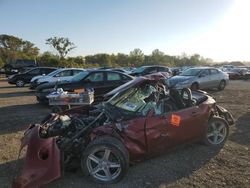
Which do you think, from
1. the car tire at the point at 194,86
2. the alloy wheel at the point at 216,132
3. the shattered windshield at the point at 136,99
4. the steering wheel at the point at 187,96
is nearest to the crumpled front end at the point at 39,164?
the shattered windshield at the point at 136,99

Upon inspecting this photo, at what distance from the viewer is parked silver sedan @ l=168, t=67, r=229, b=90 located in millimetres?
18922

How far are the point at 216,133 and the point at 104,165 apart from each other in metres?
2.87

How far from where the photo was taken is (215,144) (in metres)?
7.00

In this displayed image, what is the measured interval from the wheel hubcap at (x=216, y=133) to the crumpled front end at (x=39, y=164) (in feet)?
11.0

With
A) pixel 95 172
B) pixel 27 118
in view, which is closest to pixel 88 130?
pixel 95 172

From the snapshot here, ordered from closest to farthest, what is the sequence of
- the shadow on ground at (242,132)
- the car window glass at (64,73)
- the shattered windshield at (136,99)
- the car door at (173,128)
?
the car door at (173,128)
the shattered windshield at (136,99)
the shadow on ground at (242,132)
the car window glass at (64,73)

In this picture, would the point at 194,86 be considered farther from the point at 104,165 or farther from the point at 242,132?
the point at 104,165

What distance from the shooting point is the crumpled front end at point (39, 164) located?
477 cm

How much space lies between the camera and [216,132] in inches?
277

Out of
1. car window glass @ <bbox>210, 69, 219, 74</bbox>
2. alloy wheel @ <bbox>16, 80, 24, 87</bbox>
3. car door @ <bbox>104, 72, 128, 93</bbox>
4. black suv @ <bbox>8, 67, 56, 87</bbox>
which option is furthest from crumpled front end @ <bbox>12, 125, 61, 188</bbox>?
alloy wheel @ <bbox>16, 80, 24, 87</bbox>

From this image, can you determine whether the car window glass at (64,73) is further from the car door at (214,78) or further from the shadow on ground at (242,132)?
the shadow on ground at (242,132)

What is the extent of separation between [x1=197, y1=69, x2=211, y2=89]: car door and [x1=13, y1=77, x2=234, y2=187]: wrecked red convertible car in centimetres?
1267

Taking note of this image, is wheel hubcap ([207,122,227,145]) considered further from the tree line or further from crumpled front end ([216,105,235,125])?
the tree line

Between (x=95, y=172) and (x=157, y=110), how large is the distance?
163 centimetres
